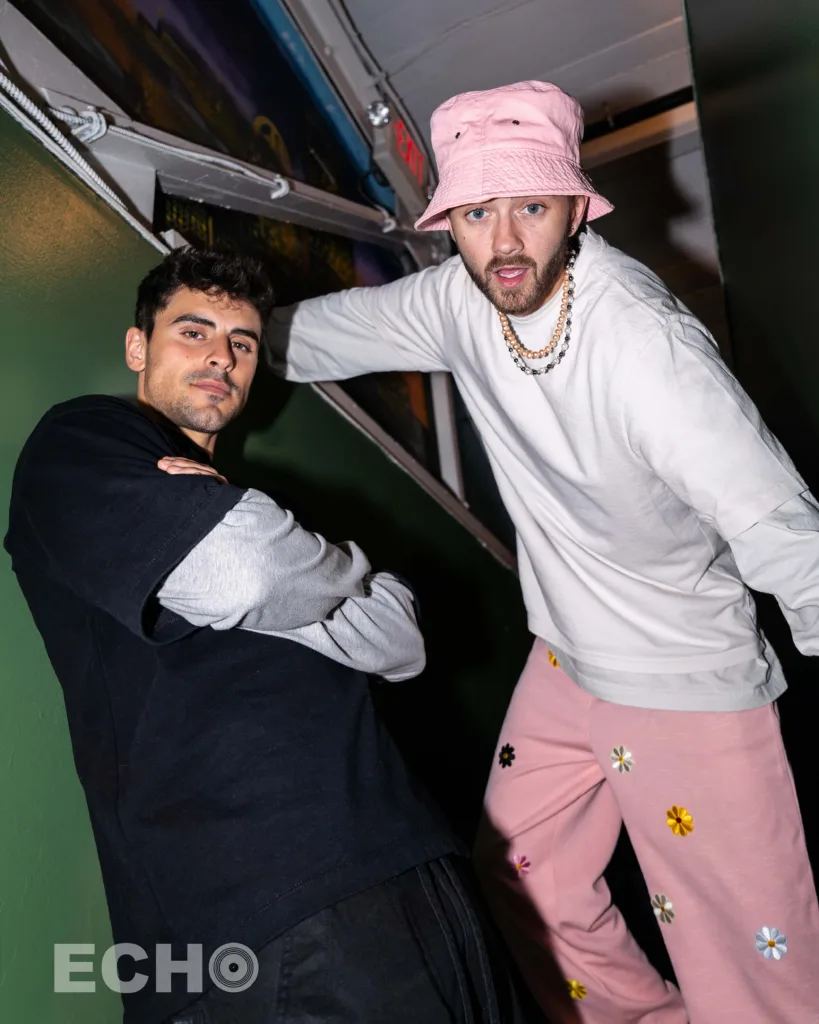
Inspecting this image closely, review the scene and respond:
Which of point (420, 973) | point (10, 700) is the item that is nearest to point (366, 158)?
point (10, 700)

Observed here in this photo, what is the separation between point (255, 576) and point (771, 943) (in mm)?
1171

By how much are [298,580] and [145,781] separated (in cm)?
33

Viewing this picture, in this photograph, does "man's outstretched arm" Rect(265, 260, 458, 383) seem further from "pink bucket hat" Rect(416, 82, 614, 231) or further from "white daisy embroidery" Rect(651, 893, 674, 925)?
"white daisy embroidery" Rect(651, 893, 674, 925)

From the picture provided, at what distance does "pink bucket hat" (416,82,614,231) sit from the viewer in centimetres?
138

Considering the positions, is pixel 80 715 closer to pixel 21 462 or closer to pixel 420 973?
pixel 21 462

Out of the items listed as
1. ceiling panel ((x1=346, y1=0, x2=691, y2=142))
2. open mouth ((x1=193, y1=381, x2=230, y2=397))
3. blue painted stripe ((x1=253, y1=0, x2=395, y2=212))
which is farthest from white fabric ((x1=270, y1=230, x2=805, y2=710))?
ceiling panel ((x1=346, y1=0, x2=691, y2=142))

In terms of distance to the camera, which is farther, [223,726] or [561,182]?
[561,182]

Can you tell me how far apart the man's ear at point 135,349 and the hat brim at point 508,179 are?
22.9 inches

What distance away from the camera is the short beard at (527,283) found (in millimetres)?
1443

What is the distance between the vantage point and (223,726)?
108 centimetres

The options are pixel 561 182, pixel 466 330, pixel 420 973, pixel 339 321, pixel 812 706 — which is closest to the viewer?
pixel 420 973
